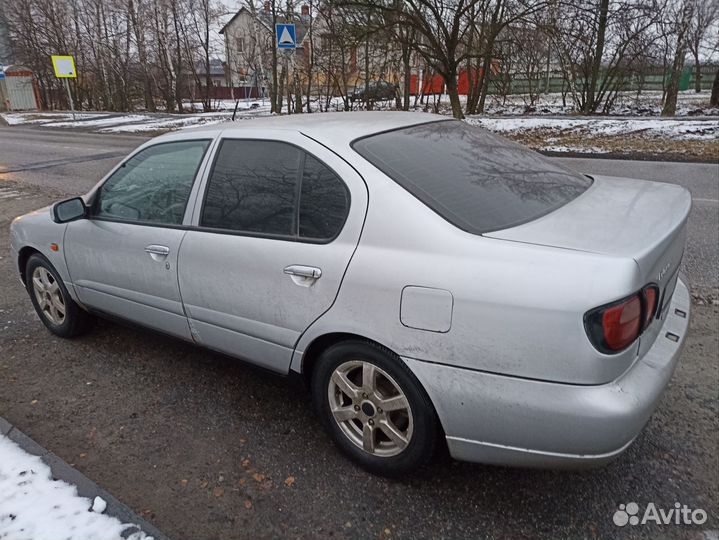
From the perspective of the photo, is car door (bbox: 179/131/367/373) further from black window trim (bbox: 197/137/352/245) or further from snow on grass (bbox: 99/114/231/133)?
snow on grass (bbox: 99/114/231/133)

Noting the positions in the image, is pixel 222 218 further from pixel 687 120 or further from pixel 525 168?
pixel 687 120

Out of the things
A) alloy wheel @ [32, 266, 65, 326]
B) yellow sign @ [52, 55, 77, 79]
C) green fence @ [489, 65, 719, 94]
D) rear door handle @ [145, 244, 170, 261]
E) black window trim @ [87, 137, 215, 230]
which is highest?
yellow sign @ [52, 55, 77, 79]

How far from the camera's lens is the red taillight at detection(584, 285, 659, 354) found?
6.12ft

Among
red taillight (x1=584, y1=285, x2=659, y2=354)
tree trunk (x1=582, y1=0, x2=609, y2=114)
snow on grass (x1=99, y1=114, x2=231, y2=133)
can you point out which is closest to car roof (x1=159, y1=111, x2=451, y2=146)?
red taillight (x1=584, y1=285, x2=659, y2=354)

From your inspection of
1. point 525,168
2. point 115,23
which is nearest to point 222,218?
point 525,168

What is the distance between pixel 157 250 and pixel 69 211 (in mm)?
871

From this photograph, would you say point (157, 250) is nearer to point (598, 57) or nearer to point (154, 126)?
point (598, 57)

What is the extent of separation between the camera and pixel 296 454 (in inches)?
107

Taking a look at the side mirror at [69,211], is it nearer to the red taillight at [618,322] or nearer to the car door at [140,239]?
the car door at [140,239]

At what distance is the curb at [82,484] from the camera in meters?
2.11

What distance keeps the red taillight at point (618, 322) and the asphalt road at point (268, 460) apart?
86cm

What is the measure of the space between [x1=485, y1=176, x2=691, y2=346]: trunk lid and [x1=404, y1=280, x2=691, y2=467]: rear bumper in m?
0.23

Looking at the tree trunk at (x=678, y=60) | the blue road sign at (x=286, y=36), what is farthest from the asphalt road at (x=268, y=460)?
the tree trunk at (x=678, y=60)

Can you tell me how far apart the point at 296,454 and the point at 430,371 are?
98 centimetres
